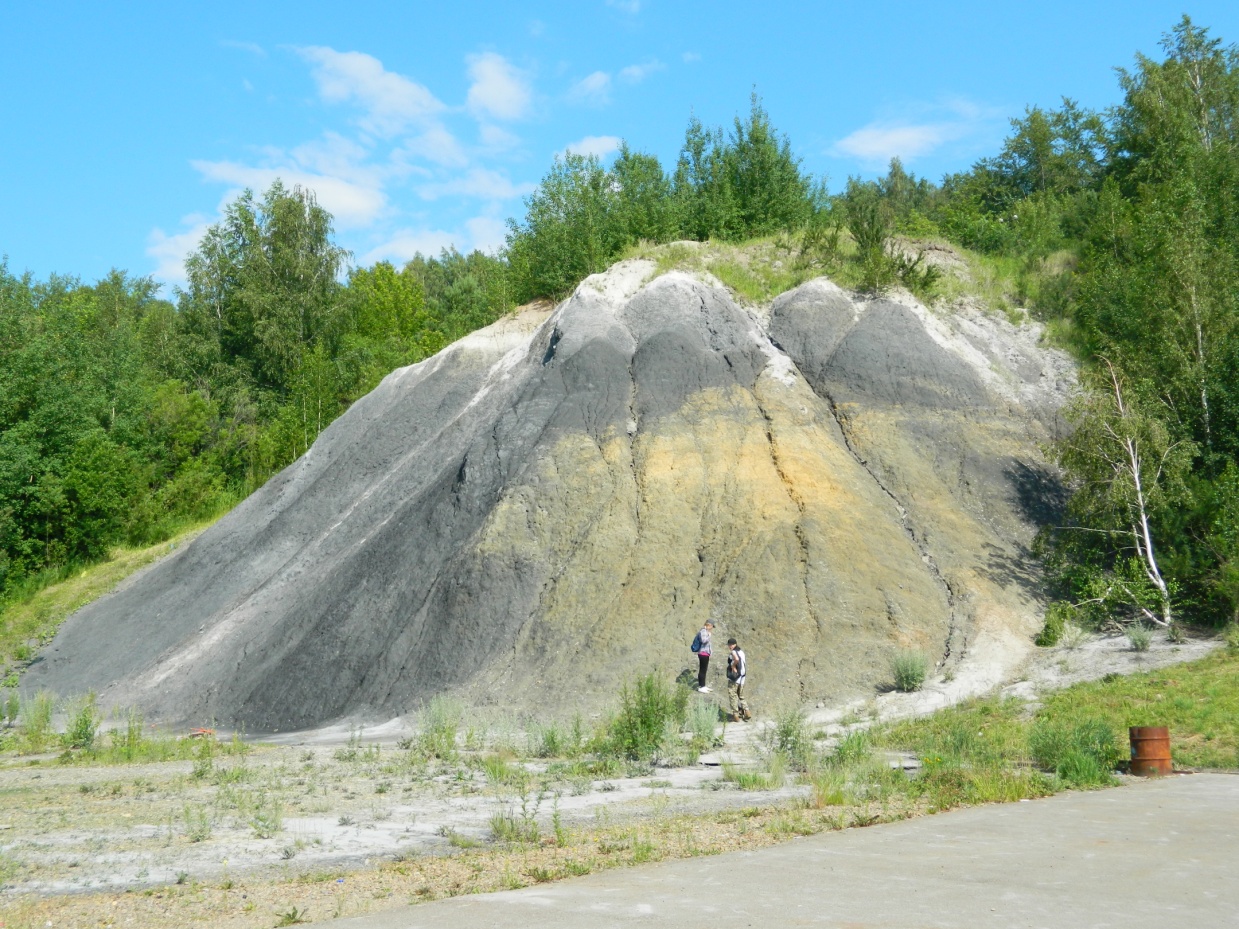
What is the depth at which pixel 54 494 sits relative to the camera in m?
35.5

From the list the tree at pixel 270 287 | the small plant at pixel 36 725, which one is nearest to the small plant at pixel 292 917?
the small plant at pixel 36 725

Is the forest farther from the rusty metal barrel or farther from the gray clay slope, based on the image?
the rusty metal barrel

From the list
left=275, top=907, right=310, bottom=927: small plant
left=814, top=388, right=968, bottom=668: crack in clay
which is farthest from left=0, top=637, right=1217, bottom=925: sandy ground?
left=814, top=388, right=968, bottom=668: crack in clay

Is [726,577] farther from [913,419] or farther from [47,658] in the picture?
[47,658]

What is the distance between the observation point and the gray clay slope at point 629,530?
2014 centimetres

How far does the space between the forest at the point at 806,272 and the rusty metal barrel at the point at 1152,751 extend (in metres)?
7.39

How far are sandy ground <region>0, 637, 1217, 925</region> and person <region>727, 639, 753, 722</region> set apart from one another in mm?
567

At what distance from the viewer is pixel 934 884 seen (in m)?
7.74

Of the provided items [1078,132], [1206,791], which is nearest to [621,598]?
[1206,791]

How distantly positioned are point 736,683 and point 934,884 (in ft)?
35.8

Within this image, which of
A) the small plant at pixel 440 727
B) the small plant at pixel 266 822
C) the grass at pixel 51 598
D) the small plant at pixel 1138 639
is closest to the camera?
the small plant at pixel 266 822

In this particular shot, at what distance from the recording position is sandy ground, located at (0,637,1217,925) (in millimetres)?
8891

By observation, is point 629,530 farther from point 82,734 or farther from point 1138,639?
point 82,734

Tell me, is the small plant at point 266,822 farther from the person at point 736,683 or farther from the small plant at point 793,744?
the person at point 736,683
